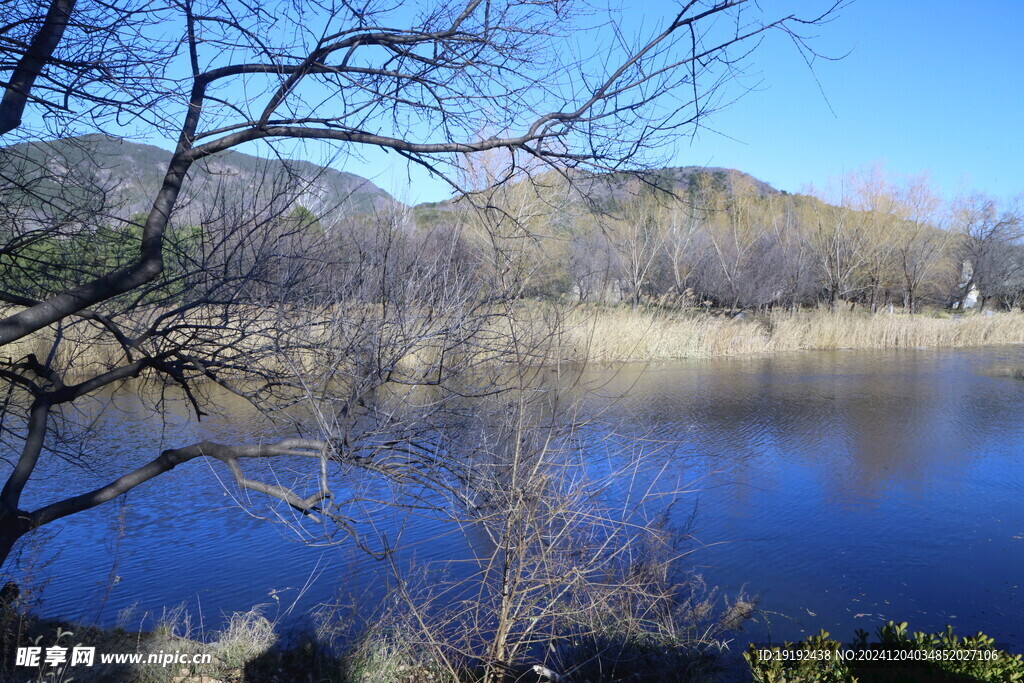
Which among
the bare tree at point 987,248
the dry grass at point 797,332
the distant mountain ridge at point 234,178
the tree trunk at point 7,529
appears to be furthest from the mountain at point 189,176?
the bare tree at point 987,248

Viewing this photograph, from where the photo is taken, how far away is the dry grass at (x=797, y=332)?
62.8 ft

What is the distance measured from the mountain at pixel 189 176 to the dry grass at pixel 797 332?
12.4 metres

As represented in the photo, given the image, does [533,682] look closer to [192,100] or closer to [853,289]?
[192,100]

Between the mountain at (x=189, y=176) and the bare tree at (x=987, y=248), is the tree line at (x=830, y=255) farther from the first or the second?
the mountain at (x=189, y=176)

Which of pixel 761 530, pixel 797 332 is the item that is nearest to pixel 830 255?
pixel 797 332

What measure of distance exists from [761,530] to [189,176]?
6.10m

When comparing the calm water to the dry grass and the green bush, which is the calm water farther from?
the dry grass

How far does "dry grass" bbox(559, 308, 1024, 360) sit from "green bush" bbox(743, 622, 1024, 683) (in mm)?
13572

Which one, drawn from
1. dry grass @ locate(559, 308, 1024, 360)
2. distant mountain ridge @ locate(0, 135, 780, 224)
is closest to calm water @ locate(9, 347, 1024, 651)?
distant mountain ridge @ locate(0, 135, 780, 224)

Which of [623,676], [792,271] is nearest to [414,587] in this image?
[623,676]

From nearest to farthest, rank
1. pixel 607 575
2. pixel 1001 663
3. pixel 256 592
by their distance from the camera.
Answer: pixel 1001 663 → pixel 607 575 → pixel 256 592

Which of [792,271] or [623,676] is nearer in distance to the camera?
[623,676]

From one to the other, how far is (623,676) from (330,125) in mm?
3664

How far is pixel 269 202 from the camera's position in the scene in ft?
15.7
